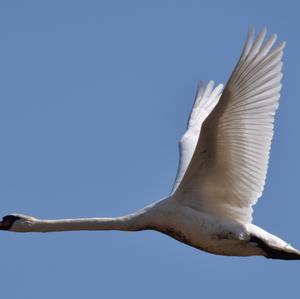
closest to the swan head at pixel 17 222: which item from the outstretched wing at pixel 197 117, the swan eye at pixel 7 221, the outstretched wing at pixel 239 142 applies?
the swan eye at pixel 7 221

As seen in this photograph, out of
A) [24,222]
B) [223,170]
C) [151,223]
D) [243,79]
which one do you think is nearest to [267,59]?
[243,79]

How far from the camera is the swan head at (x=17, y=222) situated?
52.4ft

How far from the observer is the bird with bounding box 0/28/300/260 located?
1506cm

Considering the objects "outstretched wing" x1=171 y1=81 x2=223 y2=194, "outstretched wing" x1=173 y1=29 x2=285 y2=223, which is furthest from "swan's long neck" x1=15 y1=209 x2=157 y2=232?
"outstretched wing" x1=171 y1=81 x2=223 y2=194

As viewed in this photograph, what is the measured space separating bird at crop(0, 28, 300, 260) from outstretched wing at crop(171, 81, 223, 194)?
4.53ft

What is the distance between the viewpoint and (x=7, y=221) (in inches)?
636

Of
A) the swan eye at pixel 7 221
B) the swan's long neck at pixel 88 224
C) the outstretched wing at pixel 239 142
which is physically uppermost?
the outstretched wing at pixel 239 142

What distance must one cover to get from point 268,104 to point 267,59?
26.5 inches

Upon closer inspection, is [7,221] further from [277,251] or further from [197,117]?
[197,117]

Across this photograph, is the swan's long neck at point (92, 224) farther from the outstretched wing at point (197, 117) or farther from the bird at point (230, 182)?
the outstretched wing at point (197, 117)

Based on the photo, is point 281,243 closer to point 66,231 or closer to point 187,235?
point 187,235

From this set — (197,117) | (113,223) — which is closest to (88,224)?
(113,223)

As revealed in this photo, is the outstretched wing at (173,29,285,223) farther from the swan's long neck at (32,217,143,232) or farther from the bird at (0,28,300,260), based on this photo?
the swan's long neck at (32,217,143,232)

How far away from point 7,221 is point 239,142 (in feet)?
10.5
